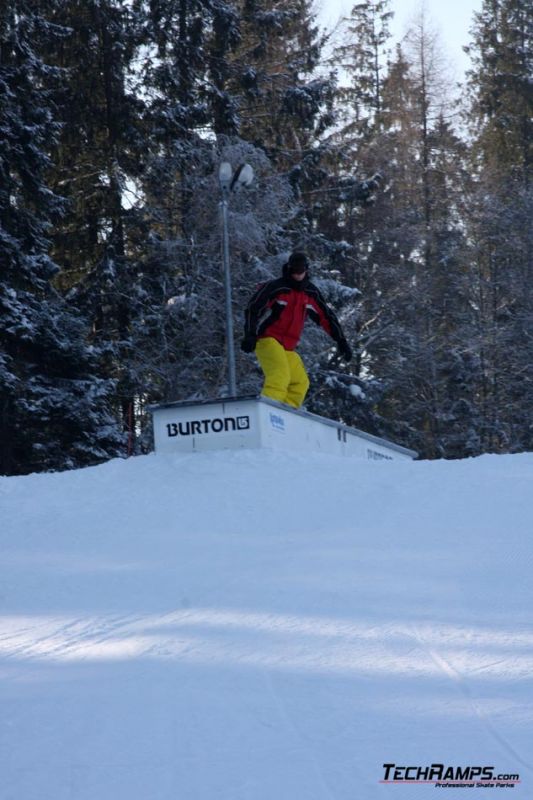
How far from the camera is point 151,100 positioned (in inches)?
951

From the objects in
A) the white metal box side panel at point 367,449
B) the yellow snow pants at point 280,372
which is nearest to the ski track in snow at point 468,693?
the yellow snow pants at point 280,372

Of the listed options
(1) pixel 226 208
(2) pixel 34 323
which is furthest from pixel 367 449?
(2) pixel 34 323

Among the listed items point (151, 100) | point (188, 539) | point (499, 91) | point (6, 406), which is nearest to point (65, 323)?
point (6, 406)

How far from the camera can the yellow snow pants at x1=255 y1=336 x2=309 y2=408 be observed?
1093 cm

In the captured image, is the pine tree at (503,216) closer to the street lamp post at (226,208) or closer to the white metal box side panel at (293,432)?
the street lamp post at (226,208)

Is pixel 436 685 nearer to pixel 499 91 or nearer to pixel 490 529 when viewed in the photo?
pixel 490 529

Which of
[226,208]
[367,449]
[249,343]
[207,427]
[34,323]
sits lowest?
[367,449]

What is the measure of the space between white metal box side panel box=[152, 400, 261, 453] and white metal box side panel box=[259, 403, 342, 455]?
139mm

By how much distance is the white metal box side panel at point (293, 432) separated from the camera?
10.4 meters

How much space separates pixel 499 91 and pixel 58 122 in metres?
15.0

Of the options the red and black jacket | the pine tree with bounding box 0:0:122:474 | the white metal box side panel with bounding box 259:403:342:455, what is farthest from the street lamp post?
the pine tree with bounding box 0:0:122:474

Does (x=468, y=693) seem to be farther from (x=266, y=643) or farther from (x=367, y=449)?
(x=367, y=449)

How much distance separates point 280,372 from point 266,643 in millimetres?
6912

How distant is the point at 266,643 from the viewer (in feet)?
14.1
